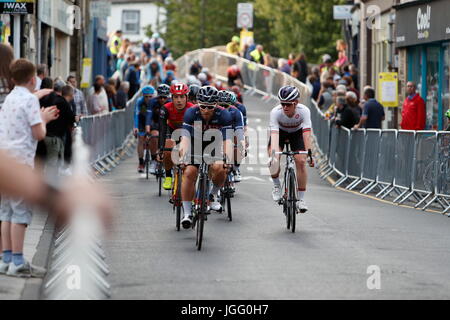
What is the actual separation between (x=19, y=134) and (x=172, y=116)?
666 cm

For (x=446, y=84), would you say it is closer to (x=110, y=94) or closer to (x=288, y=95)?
(x=110, y=94)

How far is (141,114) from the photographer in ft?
75.3

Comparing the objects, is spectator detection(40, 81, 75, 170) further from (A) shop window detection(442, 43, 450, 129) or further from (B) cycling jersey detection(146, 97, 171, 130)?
(A) shop window detection(442, 43, 450, 129)

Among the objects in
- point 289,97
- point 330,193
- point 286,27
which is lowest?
point 330,193

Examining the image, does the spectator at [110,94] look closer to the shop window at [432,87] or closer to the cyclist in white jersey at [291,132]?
the shop window at [432,87]

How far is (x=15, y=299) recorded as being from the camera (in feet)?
25.6

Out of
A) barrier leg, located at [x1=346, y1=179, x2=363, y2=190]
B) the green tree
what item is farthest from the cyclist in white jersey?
the green tree

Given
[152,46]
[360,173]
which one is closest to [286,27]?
[152,46]

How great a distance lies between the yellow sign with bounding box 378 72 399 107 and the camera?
89.6ft

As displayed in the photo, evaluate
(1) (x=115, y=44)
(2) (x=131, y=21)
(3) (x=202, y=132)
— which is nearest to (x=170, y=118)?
(3) (x=202, y=132)

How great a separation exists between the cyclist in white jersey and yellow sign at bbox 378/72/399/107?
44.9 ft

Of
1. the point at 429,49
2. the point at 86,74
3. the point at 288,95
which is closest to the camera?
the point at 288,95
